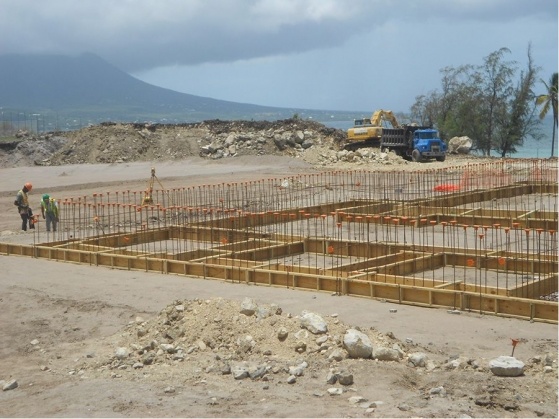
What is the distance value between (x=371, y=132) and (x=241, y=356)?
126 ft

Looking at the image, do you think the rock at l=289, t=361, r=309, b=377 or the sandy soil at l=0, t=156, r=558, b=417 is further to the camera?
the rock at l=289, t=361, r=309, b=377

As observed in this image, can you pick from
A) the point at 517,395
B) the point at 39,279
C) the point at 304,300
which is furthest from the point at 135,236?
the point at 517,395

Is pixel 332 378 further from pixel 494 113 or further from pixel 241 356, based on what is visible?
pixel 494 113

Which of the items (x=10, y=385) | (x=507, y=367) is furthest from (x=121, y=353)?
(x=507, y=367)

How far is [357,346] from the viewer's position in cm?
1012

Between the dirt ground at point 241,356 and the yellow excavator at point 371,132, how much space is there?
3369 cm

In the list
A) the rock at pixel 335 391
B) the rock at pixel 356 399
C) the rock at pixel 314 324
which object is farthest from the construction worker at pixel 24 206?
the rock at pixel 356 399

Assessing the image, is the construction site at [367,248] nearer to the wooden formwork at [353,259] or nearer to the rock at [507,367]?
the wooden formwork at [353,259]

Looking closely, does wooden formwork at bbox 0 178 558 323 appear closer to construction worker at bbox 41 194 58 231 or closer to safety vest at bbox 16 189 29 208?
construction worker at bbox 41 194 58 231

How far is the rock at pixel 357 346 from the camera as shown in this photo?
398 inches

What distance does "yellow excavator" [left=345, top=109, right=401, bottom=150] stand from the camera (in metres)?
48.2

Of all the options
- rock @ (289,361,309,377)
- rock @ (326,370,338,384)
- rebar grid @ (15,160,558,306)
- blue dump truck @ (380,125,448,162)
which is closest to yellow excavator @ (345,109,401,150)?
blue dump truck @ (380,125,448,162)

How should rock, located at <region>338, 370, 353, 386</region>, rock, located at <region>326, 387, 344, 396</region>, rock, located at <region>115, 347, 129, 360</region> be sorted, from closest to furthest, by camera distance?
rock, located at <region>326, 387, 344, 396</region> < rock, located at <region>338, 370, 353, 386</region> < rock, located at <region>115, 347, 129, 360</region>

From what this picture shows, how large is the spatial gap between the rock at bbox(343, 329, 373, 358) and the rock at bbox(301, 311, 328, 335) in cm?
54
